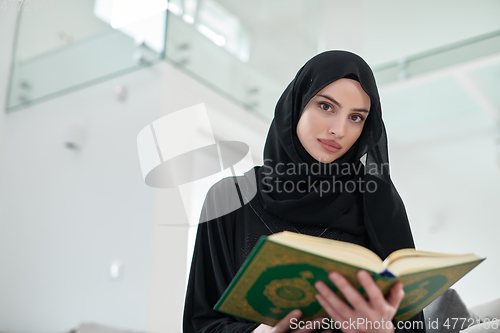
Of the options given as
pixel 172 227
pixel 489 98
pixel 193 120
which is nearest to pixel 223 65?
pixel 193 120

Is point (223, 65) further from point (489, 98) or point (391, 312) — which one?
point (391, 312)

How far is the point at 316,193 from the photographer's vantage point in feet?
3.65

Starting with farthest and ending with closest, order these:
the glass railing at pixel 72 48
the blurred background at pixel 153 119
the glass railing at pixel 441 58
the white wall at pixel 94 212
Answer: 1. the glass railing at pixel 441 58
2. the glass railing at pixel 72 48
3. the blurred background at pixel 153 119
4. the white wall at pixel 94 212

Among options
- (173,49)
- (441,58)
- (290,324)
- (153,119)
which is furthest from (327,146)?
(441,58)

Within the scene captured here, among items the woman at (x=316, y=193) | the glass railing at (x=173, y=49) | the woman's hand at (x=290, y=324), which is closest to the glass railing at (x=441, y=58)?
the glass railing at (x=173, y=49)

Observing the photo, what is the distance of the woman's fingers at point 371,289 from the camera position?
2.08ft

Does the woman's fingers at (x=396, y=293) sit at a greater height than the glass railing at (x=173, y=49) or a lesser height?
lesser

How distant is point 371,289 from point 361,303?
36 mm

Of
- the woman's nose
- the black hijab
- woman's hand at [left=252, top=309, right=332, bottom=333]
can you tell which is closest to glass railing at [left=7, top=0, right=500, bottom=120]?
the black hijab

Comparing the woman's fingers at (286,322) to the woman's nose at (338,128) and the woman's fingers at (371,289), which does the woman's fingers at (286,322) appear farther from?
the woman's nose at (338,128)

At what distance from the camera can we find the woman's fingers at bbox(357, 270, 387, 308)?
634 mm

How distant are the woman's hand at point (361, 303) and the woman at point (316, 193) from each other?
1.40 feet

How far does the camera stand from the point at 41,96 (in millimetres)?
3336

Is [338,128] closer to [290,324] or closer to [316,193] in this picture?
[316,193]
